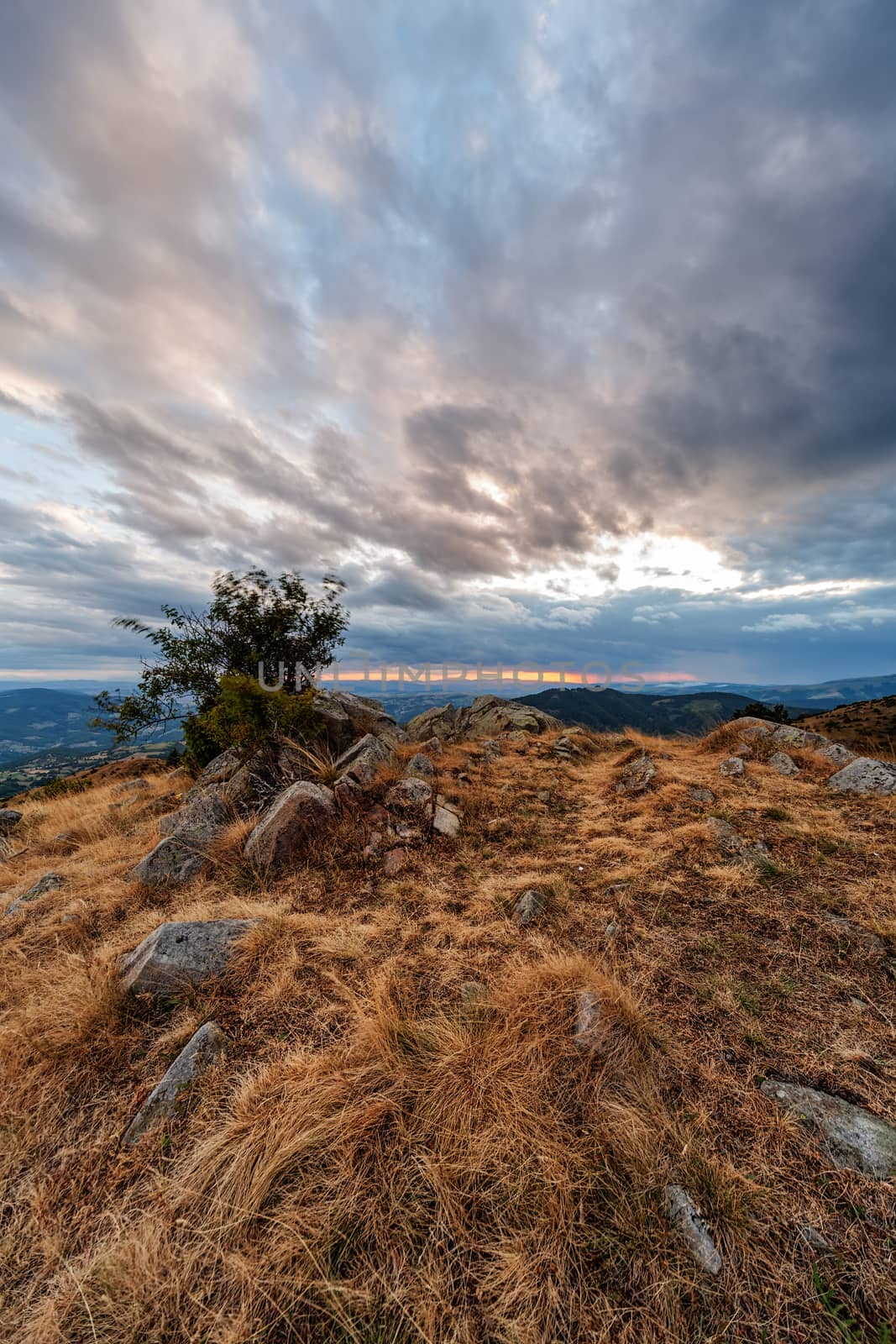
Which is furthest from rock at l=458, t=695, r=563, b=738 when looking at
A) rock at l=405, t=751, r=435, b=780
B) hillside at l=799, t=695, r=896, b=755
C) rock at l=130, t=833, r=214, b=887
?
hillside at l=799, t=695, r=896, b=755

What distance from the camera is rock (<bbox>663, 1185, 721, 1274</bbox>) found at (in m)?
2.12

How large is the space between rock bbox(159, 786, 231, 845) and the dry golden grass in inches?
70.0

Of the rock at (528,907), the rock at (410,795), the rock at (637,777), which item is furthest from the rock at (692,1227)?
the rock at (637,777)

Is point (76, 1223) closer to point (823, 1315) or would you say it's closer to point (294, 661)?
point (823, 1315)

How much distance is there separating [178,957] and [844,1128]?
5341mm

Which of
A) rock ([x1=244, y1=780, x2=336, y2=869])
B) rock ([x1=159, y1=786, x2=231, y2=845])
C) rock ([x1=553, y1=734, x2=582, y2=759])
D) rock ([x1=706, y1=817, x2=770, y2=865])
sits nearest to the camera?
rock ([x1=706, y1=817, x2=770, y2=865])

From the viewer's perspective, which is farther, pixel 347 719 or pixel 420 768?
pixel 347 719

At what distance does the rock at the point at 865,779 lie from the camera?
28.2 feet

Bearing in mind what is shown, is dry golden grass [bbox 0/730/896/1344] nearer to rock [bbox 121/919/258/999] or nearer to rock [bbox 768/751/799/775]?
rock [bbox 121/919/258/999]

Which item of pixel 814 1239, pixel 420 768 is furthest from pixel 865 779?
pixel 814 1239

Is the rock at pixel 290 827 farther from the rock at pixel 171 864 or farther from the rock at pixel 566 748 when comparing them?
the rock at pixel 566 748

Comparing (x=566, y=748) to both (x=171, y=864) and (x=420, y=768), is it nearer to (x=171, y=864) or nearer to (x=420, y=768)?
(x=420, y=768)

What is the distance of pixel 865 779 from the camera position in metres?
8.84

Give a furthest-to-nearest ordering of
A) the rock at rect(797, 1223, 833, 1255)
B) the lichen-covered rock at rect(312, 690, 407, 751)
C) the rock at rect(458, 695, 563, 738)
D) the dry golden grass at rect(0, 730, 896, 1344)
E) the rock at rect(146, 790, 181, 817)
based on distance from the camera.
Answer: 1. the rock at rect(458, 695, 563, 738)
2. the lichen-covered rock at rect(312, 690, 407, 751)
3. the rock at rect(146, 790, 181, 817)
4. the rock at rect(797, 1223, 833, 1255)
5. the dry golden grass at rect(0, 730, 896, 1344)
